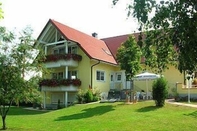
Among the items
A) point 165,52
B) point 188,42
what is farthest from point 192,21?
point 165,52

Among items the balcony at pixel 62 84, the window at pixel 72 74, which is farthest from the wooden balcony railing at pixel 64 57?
the balcony at pixel 62 84

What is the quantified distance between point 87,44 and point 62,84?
5964 millimetres

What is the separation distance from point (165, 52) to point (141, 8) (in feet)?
7.82

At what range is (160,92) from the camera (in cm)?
2103

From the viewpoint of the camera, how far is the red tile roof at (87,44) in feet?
104

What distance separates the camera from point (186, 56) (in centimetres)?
808

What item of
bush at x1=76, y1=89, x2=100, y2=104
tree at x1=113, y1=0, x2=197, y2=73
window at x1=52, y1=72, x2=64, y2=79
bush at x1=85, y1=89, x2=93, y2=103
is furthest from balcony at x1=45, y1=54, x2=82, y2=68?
tree at x1=113, y1=0, x2=197, y2=73

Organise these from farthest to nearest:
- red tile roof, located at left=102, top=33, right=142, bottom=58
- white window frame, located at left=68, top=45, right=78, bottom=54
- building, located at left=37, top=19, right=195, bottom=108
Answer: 1. red tile roof, located at left=102, top=33, right=142, bottom=58
2. white window frame, located at left=68, top=45, right=78, bottom=54
3. building, located at left=37, top=19, right=195, bottom=108

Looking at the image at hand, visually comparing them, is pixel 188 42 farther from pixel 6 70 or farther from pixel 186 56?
pixel 6 70

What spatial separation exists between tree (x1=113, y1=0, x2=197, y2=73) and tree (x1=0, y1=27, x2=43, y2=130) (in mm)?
8860

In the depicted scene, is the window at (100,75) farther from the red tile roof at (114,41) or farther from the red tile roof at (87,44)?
the red tile roof at (114,41)

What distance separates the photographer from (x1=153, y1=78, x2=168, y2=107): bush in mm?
20844

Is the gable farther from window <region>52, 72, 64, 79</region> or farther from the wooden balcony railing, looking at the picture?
window <region>52, 72, 64, 79</region>

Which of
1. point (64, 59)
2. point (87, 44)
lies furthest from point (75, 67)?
point (87, 44)
